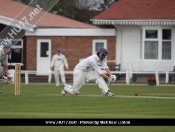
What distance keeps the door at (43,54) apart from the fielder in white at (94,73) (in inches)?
737

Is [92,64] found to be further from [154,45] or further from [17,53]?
[17,53]

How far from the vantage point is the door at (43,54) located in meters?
41.1

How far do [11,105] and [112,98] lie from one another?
3.86 meters

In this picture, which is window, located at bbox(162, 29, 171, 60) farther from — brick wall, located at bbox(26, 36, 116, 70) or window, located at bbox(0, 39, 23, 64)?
window, located at bbox(0, 39, 23, 64)

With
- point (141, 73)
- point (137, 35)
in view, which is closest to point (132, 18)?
point (137, 35)

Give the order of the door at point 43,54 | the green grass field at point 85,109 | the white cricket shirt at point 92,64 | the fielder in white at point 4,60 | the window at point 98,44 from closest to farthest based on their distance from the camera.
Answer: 1. the green grass field at point 85,109
2. the fielder in white at point 4,60
3. the white cricket shirt at point 92,64
4. the window at point 98,44
5. the door at point 43,54

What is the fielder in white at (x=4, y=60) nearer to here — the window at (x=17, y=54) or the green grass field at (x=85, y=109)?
the green grass field at (x=85, y=109)

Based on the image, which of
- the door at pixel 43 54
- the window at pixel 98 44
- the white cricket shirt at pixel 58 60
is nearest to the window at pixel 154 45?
the window at pixel 98 44

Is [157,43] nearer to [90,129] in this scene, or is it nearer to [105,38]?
[105,38]

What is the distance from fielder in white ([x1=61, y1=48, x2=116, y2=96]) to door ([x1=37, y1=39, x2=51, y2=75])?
737 inches

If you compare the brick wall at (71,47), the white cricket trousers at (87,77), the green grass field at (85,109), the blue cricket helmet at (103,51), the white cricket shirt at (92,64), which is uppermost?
the brick wall at (71,47)

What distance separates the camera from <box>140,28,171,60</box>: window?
39.6m

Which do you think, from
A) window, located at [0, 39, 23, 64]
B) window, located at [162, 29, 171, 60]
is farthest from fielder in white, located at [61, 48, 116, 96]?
window, located at [0, 39, 23, 64]

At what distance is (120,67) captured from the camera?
129ft
